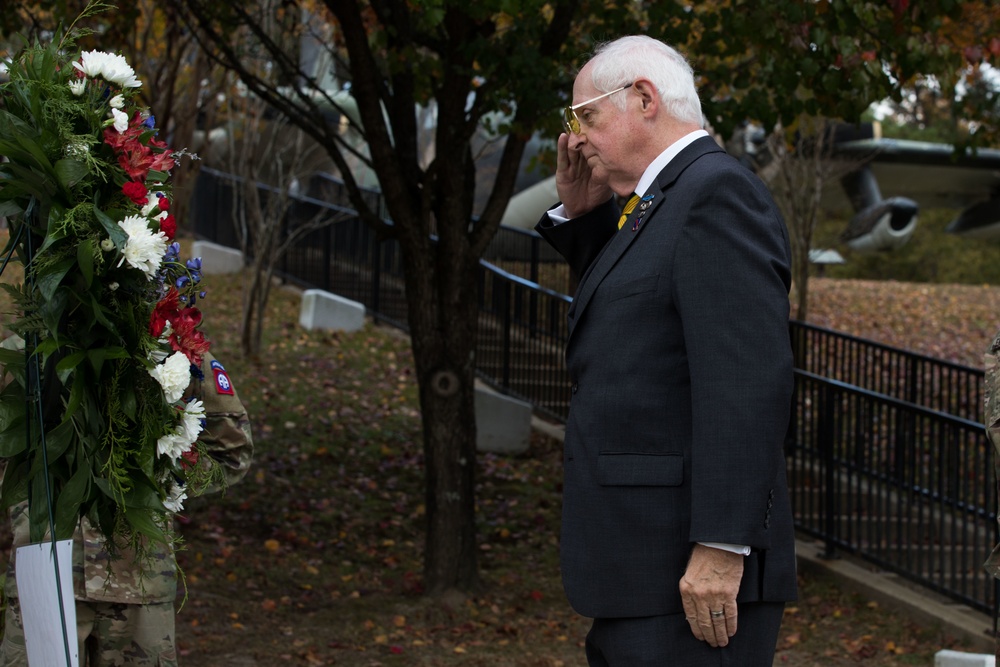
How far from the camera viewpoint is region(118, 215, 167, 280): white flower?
3072 millimetres

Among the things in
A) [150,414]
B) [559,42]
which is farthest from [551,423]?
[150,414]

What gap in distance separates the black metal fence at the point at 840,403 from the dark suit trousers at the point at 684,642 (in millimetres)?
4134

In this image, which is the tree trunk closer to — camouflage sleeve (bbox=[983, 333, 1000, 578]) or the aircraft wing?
camouflage sleeve (bbox=[983, 333, 1000, 578])

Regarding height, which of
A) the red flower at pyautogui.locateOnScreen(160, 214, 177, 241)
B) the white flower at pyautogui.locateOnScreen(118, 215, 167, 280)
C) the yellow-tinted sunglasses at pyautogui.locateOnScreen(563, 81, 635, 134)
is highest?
the yellow-tinted sunglasses at pyautogui.locateOnScreen(563, 81, 635, 134)

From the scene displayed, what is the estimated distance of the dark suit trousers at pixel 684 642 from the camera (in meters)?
2.70

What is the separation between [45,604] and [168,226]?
1053mm

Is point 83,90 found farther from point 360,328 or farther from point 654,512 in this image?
point 360,328

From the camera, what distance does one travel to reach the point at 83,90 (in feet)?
10.5

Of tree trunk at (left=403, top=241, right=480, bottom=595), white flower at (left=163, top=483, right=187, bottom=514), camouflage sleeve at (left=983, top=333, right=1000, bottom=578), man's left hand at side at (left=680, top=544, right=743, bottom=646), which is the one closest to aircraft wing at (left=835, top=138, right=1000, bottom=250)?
tree trunk at (left=403, top=241, right=480, bottom=595)

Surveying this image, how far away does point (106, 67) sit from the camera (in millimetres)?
3260

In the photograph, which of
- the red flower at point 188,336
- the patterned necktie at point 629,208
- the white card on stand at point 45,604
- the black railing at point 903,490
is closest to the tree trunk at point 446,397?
the black railing at point 903,490

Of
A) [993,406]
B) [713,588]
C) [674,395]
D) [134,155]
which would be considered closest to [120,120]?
[134,155]

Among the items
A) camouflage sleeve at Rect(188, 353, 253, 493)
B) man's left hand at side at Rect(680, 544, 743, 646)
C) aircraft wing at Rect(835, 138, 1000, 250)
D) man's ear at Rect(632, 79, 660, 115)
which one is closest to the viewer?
man's left hand at side at Rect(680, 544, 743, 646)

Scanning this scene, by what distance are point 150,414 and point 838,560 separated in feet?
21.9
